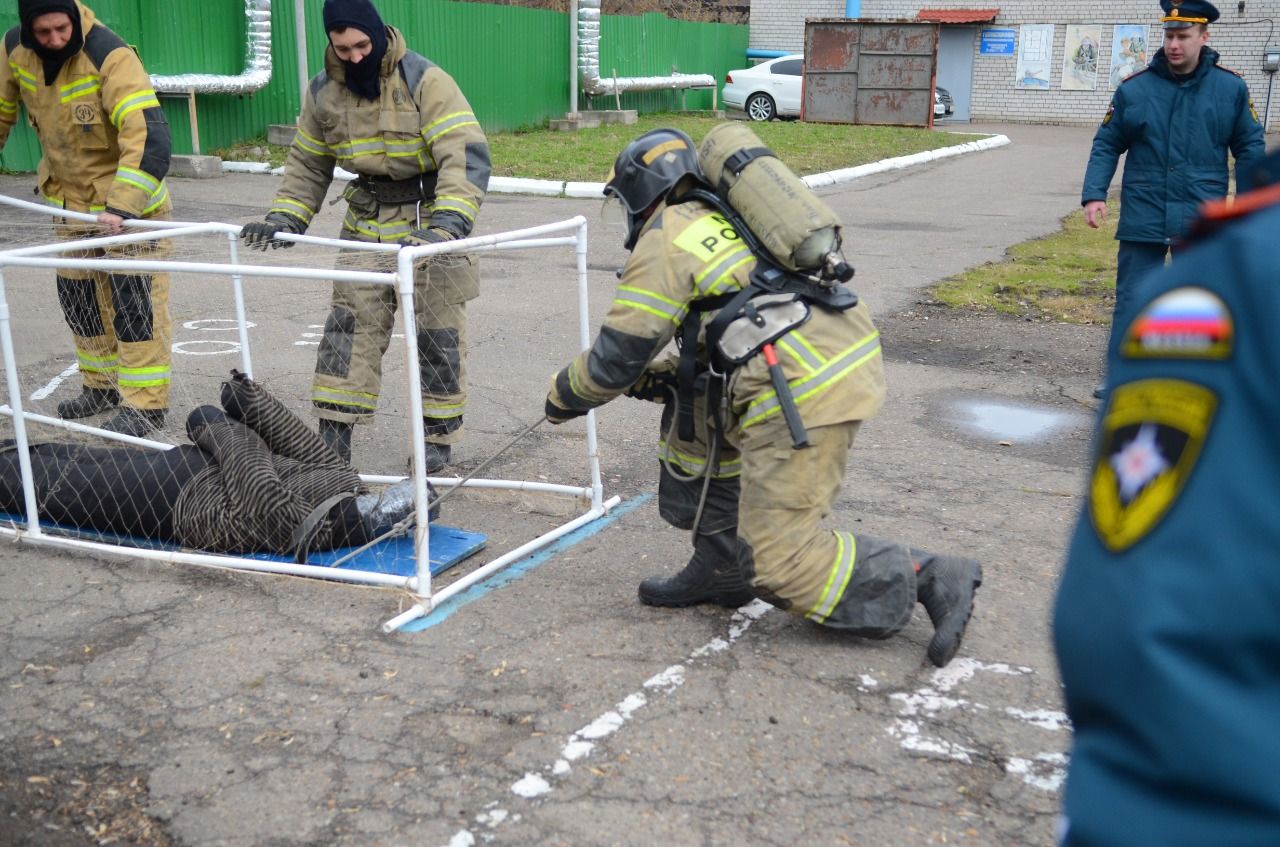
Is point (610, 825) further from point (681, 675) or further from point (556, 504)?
point (556, 504)

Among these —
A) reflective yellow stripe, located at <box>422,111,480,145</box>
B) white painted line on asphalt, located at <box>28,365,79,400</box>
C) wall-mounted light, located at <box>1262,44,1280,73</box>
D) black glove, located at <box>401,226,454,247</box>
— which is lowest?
white painted line on asphalt, located at <box>28,365,79,400</box>

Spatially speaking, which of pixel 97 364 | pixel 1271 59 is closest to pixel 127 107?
pixel 97 364

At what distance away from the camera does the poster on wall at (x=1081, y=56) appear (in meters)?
30.6

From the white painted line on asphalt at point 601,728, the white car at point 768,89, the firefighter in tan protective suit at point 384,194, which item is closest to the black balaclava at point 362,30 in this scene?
the firefighter in tan protective suit at point 384,194

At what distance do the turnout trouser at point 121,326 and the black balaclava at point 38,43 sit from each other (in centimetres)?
73

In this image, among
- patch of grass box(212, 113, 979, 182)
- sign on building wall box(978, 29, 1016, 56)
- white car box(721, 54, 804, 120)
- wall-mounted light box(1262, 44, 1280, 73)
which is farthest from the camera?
sign on building wall box(978, 29, 1016, 56)

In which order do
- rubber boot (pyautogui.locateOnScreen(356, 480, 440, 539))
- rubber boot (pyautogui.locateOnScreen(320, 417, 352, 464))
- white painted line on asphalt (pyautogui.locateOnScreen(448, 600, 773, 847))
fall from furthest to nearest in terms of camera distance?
rubber boot (pyautogui.locateOnScreen(320, 417, 352, 464)), rubber boot (pyautogui.locateOnScreen(356, 480, 440, 539)), white painted line on asphalt (pyautogui.locateOnScreen(448, 600, 773, 847))

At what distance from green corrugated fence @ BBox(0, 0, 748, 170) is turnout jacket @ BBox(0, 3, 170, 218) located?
8639 millimetres

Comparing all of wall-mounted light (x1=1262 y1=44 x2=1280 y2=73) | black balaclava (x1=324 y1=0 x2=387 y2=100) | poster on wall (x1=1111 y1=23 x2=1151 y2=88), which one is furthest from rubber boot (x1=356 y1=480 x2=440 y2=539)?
wall-mounted light (x1=1262 y1=44 x2=1280 y2=73)

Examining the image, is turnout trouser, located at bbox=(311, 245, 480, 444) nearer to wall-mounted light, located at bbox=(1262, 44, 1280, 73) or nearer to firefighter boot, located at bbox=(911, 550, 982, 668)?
firefighter boot, located at bbox=(911, 550, 982, 668)

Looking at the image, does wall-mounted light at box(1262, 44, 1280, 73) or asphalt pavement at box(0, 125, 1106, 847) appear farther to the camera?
wall-mounted light at box(1262, 44, 1280, 73)

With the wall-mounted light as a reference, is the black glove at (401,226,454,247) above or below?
below

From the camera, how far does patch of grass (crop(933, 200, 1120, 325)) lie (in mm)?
8648

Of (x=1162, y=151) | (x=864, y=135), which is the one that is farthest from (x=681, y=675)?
(x=864, y=135)
